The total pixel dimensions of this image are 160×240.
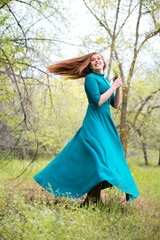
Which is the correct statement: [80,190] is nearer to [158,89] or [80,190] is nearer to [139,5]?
[139,5]

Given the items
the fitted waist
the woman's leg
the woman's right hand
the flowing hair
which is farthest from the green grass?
the flowing hair

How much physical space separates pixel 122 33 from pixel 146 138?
5.24m

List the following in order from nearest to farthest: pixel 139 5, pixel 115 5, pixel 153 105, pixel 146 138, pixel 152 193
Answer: pixel 152 193, pixel 115 5, pixel 139 5, pixel 153 105, pixel 146 138

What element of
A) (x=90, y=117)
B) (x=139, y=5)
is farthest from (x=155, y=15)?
(x=90, y=117)

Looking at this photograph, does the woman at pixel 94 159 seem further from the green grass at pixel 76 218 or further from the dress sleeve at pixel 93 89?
the green grass at pixel 76 218

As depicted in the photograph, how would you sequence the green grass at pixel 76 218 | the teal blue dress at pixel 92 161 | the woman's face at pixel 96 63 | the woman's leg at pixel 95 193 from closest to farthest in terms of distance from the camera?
the green grass at pixel 76 218 < the teal blue dress at pixel 92 161 < the woman's leg at pixel 95 193 < the woman's face at pixel 96 63

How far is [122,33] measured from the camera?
267 inches

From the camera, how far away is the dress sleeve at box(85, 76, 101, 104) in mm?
2867

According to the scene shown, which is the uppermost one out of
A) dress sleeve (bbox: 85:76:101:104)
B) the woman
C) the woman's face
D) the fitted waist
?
the woman's face

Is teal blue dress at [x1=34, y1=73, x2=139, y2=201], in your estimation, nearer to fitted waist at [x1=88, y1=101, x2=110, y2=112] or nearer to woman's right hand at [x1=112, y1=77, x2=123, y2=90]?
fitted waist at [x1=88, y1=101, x2=110, y2=112]

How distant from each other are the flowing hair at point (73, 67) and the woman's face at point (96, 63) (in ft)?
0.13

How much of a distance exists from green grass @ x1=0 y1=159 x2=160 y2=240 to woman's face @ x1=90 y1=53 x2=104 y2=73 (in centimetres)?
137

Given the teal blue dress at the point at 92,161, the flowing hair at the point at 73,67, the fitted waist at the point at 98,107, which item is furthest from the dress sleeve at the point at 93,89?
the flowing hair at the point at 73,67

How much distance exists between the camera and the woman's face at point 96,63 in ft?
10.3
